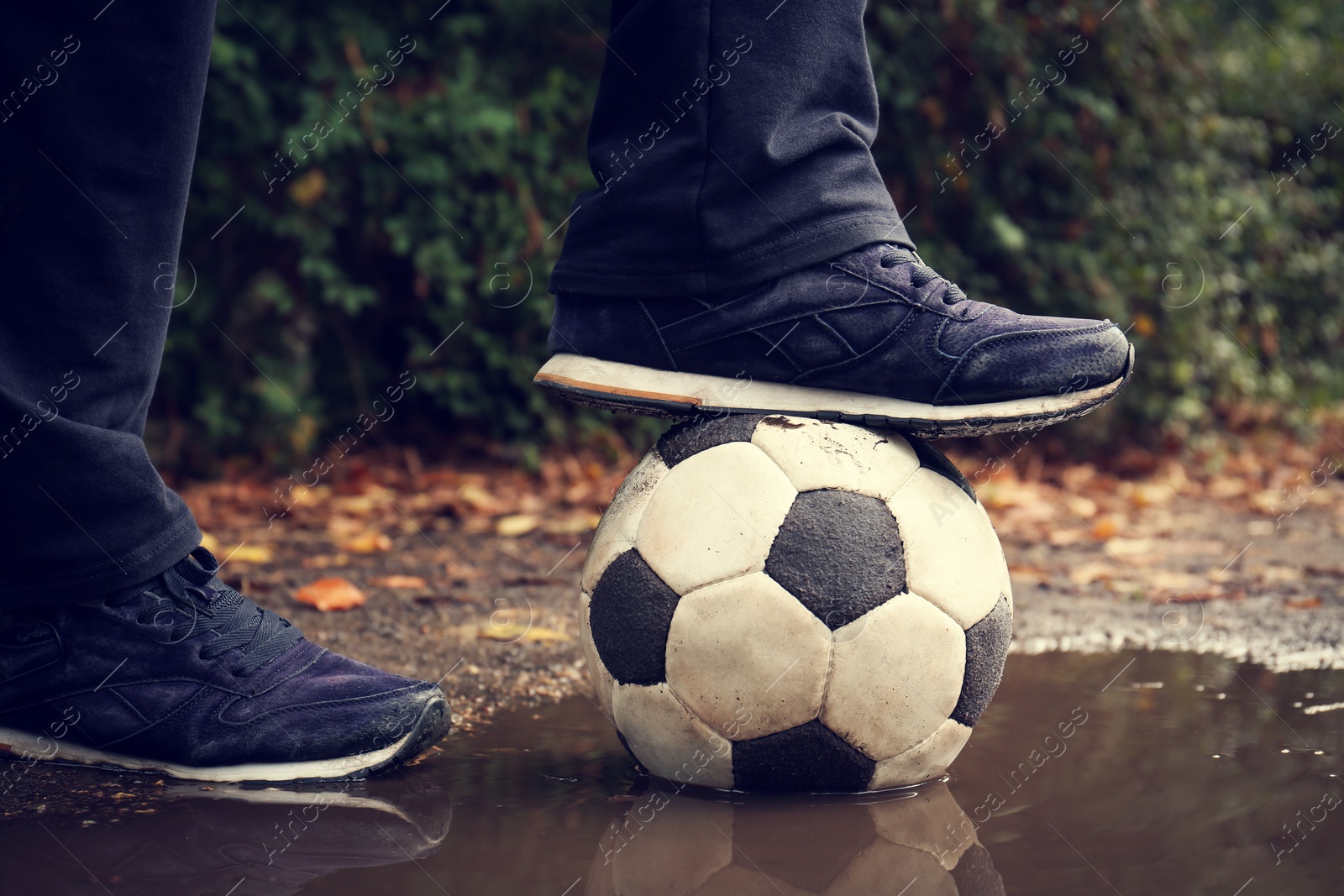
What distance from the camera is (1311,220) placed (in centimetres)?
695

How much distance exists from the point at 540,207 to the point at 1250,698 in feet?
12.0

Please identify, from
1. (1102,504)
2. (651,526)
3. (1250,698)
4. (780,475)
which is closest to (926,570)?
(780,475)

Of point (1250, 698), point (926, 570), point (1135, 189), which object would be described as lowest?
point (1135, 189)

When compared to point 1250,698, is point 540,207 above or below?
above

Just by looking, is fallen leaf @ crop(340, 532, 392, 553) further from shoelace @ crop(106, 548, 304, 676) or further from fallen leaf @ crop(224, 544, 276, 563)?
shoelace @ crop(106, 548, 304, 676)

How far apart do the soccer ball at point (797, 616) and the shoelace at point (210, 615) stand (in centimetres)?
55

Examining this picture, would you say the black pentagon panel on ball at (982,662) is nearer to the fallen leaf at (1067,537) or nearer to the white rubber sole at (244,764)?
the white rubber sole at (244,764)

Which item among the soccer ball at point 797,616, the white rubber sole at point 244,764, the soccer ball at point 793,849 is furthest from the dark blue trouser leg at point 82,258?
the soccer ball at point 793,849

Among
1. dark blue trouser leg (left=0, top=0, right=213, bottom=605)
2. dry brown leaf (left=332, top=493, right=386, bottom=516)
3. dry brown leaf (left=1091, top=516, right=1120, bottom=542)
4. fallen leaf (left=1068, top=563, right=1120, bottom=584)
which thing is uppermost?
dark blue trouser leg (left=0, top=0, right=213, bottom=605)

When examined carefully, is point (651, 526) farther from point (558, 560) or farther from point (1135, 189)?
point (1135, 189)

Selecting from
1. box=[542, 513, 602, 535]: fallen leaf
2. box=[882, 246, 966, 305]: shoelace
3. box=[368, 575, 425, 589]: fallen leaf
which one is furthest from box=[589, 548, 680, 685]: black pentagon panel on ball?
box=[542, 513, 602, 535]: fallen leaf

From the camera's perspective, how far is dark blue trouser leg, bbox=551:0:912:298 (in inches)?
73.4

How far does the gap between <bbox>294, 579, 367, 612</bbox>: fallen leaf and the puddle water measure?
1.08m

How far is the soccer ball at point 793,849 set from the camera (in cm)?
143
